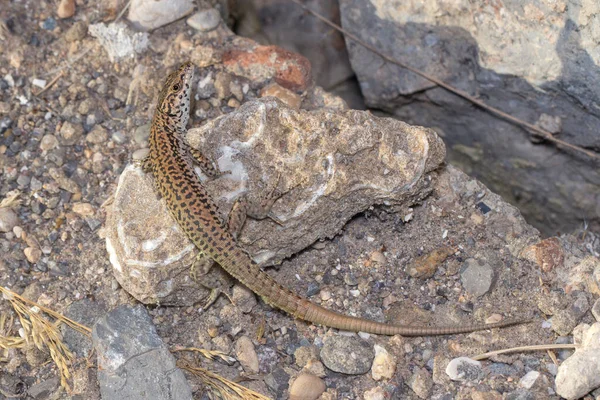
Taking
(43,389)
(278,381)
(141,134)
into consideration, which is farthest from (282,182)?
(43,389)

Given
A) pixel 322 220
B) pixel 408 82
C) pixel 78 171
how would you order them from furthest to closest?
1. pixel 408 82
2. pixel 78 171
3. pixel 322 220

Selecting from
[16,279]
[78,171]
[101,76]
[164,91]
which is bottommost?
[16,279]

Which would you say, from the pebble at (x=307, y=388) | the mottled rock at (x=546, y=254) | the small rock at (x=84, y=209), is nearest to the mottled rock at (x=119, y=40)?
the small rock at (x=84, y=209)

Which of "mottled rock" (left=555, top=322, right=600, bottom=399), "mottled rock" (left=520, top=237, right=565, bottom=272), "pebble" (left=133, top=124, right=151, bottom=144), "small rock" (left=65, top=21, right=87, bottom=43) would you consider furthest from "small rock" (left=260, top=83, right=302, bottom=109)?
"mottled rock" (left=555, top=322, right=600, bottom=399)

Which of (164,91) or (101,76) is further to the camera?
(101,76)

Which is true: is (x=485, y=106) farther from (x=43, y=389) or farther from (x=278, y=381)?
(x=43, y=389)

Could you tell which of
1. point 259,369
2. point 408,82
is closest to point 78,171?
point 259,369

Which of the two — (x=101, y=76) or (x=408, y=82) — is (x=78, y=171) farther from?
(x=408, y=82)

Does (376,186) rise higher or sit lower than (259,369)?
higher
